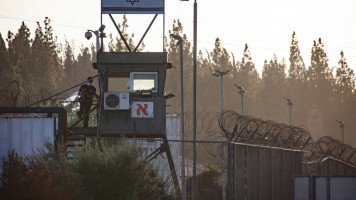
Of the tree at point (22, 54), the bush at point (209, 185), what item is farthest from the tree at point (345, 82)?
the bush at point (209, 185)

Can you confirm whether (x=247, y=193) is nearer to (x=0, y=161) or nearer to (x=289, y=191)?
(x=0, y=161)

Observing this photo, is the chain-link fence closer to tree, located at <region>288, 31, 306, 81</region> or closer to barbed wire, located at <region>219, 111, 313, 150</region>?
barbed wire, located at <region>219, 111, 313, 150</region>

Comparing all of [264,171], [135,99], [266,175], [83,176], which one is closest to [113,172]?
[83,176]

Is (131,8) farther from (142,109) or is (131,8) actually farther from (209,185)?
(209,185)

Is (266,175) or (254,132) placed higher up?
(254,132)

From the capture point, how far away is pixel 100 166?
569 inches

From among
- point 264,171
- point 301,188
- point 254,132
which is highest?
point 254,132

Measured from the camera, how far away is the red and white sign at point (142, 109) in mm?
23984

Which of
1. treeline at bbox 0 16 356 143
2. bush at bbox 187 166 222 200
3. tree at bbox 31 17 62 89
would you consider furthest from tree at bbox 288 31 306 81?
bush at bbox 187 166 222 200

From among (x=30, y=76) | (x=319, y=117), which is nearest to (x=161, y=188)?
(x=30, y=76)

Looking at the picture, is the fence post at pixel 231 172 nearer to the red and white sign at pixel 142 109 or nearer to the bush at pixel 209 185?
the red and white sign at pixel 142 109

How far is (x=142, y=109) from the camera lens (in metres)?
24.1

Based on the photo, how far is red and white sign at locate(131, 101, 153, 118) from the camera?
24.0m

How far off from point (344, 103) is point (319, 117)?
612 cm
